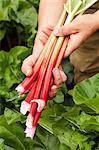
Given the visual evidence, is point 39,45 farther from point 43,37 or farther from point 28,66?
point 28,66

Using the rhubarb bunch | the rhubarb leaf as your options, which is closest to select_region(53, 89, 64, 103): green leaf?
the rhubarb leaf

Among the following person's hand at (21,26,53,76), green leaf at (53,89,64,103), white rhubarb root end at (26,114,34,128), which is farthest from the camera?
green leaf at (53,89,64,103)

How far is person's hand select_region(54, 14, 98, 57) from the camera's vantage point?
1751 millimetres

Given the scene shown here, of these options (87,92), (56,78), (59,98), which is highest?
(56,78)

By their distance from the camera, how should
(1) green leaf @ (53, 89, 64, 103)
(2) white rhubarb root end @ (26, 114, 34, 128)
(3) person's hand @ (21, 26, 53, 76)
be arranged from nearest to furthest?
(2) white rhubarb root end @ (26, 114, 34, 128), (3) person's hand @ (21, 26, 53, 76), (1) green leaf @ (53, 89, 64, 103)

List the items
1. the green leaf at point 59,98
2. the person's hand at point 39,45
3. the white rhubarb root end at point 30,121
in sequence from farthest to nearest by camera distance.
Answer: the green leaf at point 59,98 → the person's hand at point 39,45 → the white rhubarb root end at point 30,121

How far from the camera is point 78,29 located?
176 centimetres

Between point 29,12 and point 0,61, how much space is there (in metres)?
0.45

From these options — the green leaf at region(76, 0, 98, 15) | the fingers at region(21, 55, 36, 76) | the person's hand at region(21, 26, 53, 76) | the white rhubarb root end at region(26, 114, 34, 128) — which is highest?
the green leaf at region(76, 0, 98, 15)

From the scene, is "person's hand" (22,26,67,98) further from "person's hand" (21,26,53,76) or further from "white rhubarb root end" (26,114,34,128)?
"white rhubarb root end" (26,114,34,128)

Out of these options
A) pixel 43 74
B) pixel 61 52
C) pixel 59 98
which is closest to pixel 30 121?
pixel 43 74

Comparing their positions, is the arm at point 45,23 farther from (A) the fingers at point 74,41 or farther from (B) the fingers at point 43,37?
(A) the fingers at point 74,41

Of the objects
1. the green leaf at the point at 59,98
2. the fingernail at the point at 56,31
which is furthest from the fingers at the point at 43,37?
the green leaf at the point at 59,98

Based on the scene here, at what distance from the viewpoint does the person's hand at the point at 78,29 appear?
1751mm
